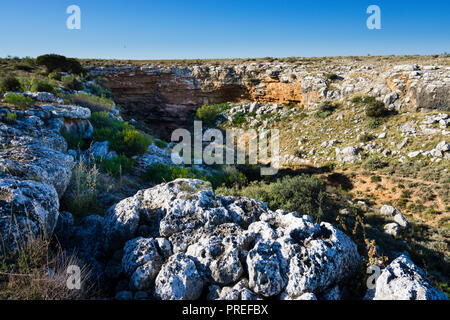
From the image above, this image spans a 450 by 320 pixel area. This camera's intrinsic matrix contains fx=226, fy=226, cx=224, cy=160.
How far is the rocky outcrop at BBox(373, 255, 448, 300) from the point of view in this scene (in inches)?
78.5

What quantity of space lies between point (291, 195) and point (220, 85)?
709 inches

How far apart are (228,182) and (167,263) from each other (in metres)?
6.25

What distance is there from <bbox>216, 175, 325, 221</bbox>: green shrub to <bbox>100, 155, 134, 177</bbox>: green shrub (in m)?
2.58

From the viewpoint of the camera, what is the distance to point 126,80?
73.1ft

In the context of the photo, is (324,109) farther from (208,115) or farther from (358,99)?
(208,115)

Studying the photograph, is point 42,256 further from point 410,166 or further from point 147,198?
point 410,166

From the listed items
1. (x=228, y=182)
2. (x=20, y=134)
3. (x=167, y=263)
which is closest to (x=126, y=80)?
(x=228, y=182)

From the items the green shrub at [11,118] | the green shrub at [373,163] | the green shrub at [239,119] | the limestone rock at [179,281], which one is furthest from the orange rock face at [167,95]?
the limestone rock at [179,281]

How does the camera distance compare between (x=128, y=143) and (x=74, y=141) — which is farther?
(x=128, y=143)

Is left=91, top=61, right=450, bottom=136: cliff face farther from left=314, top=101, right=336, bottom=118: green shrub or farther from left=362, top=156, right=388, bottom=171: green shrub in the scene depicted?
left=362, top=156, right=388, bottom=171: green shrub

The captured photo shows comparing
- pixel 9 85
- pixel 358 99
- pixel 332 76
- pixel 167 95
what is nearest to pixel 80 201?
pixel 9 85

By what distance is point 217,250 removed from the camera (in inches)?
99.4

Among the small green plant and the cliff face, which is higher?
the cliff face

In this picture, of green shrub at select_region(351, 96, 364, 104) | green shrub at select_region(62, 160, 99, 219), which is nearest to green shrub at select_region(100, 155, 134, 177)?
green shrub at select_region(62, 160, 99, 219)
